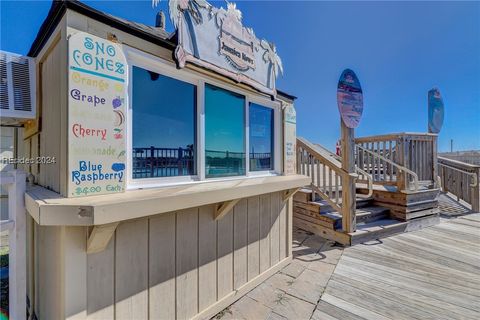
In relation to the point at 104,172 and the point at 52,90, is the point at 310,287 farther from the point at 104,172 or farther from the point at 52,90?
the point at 52,90

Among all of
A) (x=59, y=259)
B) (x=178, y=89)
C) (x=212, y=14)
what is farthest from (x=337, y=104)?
(x=59, y=259)

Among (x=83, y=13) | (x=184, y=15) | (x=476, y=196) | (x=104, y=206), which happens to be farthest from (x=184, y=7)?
(x=476, y=196)

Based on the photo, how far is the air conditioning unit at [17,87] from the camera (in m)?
1.56

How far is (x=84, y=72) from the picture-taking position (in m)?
1.25

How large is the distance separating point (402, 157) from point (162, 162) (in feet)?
16.9

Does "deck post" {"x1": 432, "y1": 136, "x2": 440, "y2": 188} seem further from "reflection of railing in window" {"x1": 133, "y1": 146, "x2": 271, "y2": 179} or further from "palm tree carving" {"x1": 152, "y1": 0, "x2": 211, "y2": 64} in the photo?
"palm tree carving" {"x1": 152, "y1": 0, "x2": 211, "y2": 64}

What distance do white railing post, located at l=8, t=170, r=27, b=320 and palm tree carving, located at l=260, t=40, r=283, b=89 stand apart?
2.73 metres

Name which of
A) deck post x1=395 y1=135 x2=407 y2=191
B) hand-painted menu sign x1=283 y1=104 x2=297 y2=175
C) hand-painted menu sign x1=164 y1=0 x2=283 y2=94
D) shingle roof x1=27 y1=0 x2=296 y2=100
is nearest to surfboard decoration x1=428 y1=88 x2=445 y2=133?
deck post x1=395 y1=135 x2=407 y2=191

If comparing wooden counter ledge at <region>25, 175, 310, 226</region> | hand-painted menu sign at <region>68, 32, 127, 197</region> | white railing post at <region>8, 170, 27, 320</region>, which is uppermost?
hand-painted menu sign at <region>68, 32, 127, 197</region>

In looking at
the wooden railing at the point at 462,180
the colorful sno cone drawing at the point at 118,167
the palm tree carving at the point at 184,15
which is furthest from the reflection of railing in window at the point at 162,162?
the wooden railing at the point at 462,180

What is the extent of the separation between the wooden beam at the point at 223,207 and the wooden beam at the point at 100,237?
3.17 feet

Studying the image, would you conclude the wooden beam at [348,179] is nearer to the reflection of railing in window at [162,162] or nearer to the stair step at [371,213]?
the stair step at [371,213]

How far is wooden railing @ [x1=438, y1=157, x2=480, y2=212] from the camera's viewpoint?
5.48 m

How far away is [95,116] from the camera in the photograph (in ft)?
4.25
